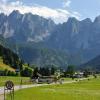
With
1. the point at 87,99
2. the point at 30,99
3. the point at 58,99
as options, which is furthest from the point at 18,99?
the point at 87,99

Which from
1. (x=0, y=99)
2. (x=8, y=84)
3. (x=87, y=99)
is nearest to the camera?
(x=8, y=84)

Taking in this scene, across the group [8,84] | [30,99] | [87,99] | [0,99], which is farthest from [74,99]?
[8,84]

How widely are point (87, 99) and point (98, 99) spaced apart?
5.43 ft

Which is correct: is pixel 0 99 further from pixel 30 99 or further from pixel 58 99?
pixel 58 99

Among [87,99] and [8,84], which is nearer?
[8,84]

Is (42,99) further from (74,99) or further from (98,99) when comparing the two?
(98,99)

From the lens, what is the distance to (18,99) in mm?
54906

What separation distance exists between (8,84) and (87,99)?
16758 millimetres

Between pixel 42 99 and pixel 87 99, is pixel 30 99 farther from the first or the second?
pixel 87 99

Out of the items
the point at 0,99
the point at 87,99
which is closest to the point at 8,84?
the point at 0,99

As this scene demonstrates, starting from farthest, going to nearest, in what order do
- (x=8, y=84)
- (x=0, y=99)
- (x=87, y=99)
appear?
1. (x=87, y=99)
2. (x=0, y=99)
3. (x=8, y=84)

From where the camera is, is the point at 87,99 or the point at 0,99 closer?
the point at 0,99

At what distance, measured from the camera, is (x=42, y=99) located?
181 feet

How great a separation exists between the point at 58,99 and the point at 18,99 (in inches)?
232
